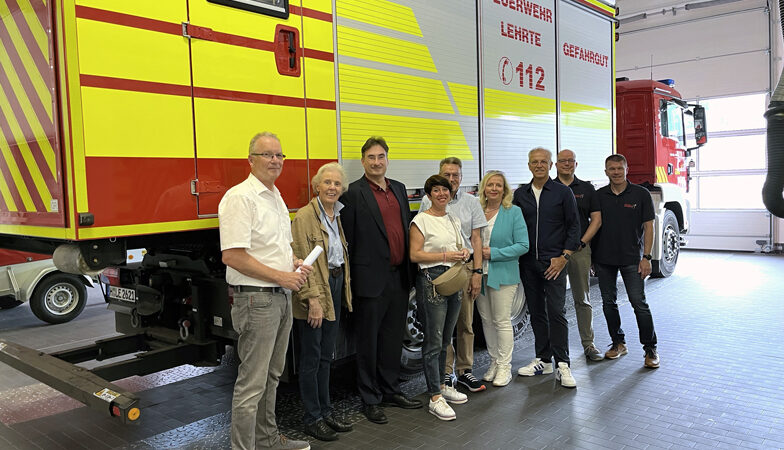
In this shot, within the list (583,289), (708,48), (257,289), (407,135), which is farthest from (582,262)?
(708,48)

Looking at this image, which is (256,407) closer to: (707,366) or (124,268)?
(124,268)

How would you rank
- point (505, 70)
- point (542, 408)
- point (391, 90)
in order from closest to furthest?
1. point (542, 408)
2. point (391, 90)
3. point (505, 70)

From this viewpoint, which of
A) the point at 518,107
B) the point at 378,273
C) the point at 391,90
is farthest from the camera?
the point at 518,107

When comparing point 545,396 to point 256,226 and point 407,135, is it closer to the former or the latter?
point 407,135

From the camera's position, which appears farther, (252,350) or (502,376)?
(502,376)

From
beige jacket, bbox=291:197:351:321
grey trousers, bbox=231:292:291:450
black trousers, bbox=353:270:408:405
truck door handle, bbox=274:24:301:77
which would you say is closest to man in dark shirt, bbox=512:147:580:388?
black trousers, bbox=353:270:408:405

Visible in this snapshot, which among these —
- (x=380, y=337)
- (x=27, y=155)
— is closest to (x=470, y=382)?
(x=380, y=337)

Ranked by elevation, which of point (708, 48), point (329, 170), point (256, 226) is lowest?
point (256, 226)

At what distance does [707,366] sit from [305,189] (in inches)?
148

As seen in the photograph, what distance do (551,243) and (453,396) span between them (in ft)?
4.58

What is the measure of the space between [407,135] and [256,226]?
179 centimetres

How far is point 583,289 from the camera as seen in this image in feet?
17.6

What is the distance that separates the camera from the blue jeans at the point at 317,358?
3.72 m

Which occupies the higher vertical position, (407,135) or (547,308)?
(407,135)
